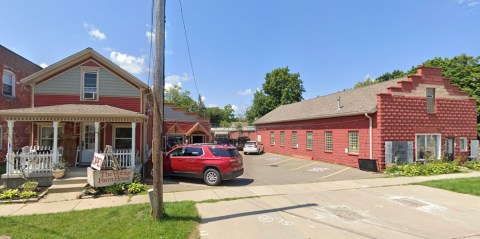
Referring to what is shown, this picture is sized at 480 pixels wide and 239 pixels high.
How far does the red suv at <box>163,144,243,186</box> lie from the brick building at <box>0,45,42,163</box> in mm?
11626

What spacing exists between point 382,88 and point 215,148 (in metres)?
14.0

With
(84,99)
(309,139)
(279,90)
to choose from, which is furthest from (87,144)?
(279,90)

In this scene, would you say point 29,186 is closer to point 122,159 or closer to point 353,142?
point 122,159

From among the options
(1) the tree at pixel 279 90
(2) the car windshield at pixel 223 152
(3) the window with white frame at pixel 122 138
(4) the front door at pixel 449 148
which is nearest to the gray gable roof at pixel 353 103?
(4) the front door at pixel 449 148

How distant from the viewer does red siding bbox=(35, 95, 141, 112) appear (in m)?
14.8

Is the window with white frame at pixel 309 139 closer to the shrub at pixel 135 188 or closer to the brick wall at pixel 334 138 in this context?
the brick wall at pixel 334 138

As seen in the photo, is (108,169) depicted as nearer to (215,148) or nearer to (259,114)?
(215,148)

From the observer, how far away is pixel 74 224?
264 inches

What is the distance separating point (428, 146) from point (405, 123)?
8.04 feet

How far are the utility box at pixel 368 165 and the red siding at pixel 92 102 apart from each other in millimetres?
13808

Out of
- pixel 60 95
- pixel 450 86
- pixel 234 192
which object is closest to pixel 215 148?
pixel 234 192

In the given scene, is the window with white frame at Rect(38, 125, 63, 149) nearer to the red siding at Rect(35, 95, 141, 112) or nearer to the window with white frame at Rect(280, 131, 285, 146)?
the red siding at Rect(35, 95, 141, 112)

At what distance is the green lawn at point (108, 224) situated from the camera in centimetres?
594

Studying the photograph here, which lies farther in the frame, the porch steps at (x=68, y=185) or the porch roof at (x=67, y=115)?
the porch roof at (x=67, y=115)
